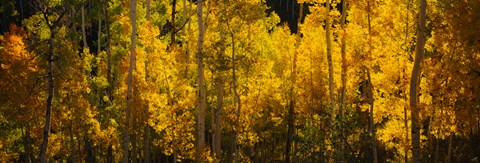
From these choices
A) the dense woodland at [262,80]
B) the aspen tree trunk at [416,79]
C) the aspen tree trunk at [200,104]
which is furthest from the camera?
the aspen tree trunk at [200,104]

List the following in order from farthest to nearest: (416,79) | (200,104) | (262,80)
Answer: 1. (262,80)
2. (200,104)
3. (416,79)

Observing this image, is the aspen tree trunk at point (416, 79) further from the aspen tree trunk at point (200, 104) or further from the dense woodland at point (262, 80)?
the aspen tree trunk at point (200, 104)

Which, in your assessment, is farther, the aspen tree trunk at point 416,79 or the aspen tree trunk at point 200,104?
the aspen tree trunk at point 200,104

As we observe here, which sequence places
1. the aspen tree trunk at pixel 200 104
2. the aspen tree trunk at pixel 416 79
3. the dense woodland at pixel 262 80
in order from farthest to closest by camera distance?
1. the aspen tree trunk at pixel 200 104
2. the dense woodland at pixel 262 80
3. the aspen tree trunk at pixel 416 79

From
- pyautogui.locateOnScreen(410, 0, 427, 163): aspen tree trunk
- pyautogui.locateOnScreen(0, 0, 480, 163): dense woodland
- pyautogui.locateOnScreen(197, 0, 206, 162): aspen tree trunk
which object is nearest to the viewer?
pyautogui.locateOnScreen(410, 0, 427, 163): aspen tree trunk

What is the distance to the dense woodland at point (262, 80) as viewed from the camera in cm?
1468

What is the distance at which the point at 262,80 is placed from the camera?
79.5 ft

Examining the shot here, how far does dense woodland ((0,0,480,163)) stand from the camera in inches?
578

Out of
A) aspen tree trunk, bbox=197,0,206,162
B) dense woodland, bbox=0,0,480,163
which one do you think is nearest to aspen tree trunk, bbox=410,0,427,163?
dense woodland, bbox=0,0,480,163

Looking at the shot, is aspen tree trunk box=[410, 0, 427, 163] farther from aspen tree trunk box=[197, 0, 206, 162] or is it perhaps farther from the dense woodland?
aspen tree trunk box=[197, 0, 206, 162]

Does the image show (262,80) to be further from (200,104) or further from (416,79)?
(416,79)

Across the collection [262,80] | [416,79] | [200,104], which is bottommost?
[200,104]

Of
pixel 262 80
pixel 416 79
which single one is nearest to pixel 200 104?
pixel 416 79

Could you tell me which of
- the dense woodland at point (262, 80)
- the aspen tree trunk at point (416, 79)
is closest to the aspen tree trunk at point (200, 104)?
the dense woodland at point (262, 80)
